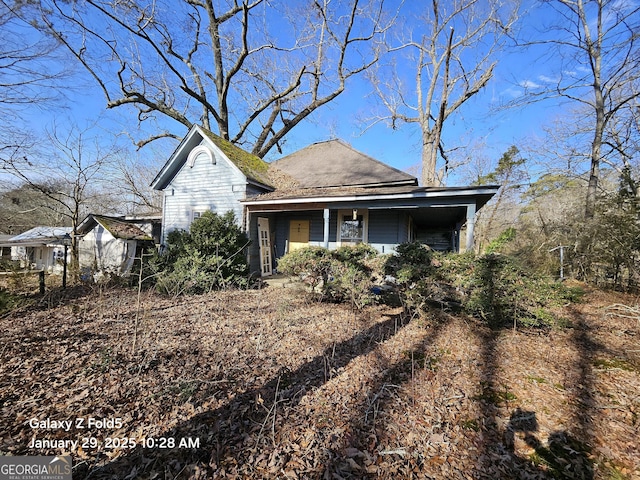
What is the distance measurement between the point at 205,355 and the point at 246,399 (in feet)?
4.18

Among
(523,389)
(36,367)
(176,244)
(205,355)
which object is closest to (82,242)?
(176,244)

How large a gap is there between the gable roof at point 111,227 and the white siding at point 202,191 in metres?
1.30

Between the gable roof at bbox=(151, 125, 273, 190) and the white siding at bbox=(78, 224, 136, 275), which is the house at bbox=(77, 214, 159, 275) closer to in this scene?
the white siding at bbox=(78, 224, 136, 275)

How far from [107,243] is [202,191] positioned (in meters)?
4.48

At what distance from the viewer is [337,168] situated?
12969 millimetres

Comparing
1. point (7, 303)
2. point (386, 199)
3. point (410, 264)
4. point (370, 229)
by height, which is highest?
point (386, 199)

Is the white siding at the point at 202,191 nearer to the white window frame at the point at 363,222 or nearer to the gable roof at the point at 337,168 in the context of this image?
the gable roof at the point at 337,168

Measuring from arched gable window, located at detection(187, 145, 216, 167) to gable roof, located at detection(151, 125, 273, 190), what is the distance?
0.77 ft

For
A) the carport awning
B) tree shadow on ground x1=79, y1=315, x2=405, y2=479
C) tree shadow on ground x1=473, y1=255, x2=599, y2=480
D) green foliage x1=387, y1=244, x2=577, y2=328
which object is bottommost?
tree shadow on ground x1=79, y1=315, x2=405, y2=479

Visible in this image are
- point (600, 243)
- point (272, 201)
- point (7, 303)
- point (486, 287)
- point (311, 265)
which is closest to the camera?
point (486, 287)

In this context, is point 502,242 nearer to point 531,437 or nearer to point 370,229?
point 370,229

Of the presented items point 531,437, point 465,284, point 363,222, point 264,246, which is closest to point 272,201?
point 264,246

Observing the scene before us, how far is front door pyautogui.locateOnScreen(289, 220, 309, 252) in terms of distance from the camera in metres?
11.2

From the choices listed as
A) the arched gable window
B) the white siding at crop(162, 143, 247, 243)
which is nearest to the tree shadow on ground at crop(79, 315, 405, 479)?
the white siding at crop(162, 143, 247, 243)
